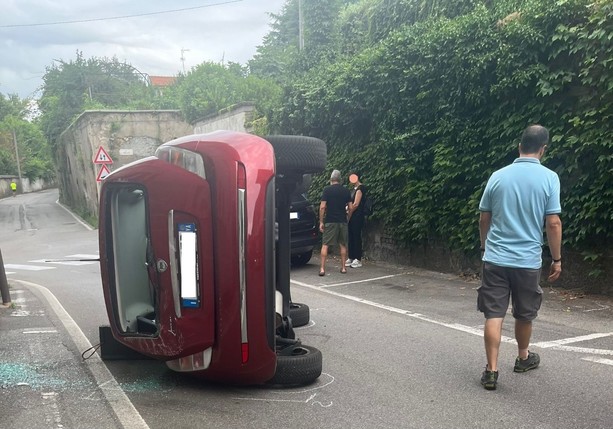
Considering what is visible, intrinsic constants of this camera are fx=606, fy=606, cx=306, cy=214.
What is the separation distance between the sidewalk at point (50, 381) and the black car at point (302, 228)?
4867mm

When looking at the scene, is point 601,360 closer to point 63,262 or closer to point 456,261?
point 456,261

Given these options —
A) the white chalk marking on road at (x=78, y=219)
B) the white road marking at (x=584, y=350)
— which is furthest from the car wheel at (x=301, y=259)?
the white chalk marking on road at (x=78, y=219)

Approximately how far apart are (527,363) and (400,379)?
997 mm

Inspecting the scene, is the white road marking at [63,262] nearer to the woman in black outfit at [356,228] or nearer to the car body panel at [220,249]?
the woman in black outfit at [356,228]

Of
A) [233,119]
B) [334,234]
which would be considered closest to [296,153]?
[334,234]

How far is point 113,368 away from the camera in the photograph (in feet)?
16.7

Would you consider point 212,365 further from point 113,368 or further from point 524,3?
point 524,3

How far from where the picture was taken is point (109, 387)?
459 centimetres

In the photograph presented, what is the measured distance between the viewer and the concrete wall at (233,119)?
792 inches

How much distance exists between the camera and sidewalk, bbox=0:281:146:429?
3980 mm

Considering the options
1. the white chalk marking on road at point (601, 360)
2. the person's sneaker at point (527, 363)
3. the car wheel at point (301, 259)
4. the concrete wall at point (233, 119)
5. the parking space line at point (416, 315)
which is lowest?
the car wheel at point (301, 259)

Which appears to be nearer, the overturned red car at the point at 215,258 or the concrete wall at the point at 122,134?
the overturned red car at the point at 215,258

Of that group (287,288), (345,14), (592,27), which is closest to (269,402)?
(287,288)

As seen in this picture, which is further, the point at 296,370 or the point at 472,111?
the point at 472,111
